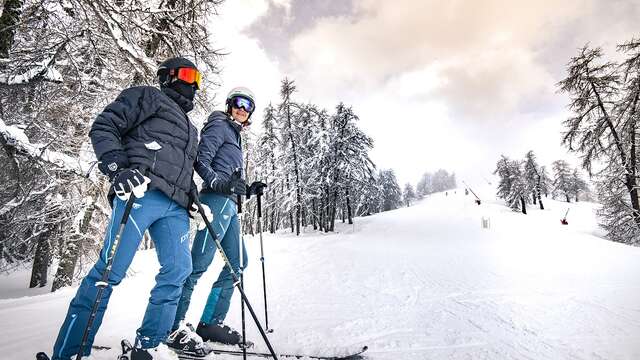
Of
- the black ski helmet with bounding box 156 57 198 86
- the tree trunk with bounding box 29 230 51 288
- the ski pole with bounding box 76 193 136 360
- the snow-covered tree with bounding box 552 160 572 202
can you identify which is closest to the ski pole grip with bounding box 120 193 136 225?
the ski pole with bounding box 76 193 136 360

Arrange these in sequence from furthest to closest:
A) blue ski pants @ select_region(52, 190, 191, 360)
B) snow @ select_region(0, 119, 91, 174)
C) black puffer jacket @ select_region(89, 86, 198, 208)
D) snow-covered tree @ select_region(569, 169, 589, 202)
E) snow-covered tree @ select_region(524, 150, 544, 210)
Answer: snow-covered tree @ select_region(569, 169, 589, 202)
snow-covered tree @ select_region(524, 150, 544, 210)
snow @ select_region(0, 119, 91, 174)
black puffer jacket @ select_region(89, 86, 198, 208)
blue ski pants @ select_region(52, 190, 191, 360)

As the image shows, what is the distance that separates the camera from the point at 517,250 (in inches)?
516

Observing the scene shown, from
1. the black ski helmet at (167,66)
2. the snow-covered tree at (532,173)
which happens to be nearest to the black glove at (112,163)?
the black ski helmet at (167,66)

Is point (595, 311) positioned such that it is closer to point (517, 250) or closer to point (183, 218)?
point (183, 218)

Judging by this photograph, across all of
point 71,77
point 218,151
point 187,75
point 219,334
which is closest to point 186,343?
point 219,334

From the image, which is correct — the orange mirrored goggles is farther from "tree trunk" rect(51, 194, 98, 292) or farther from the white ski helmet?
"tree trunk" rect(51, 194, 98, 292)

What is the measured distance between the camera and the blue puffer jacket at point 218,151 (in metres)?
3.49

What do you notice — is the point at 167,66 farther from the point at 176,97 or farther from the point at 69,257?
the point at 69,257

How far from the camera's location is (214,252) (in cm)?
372

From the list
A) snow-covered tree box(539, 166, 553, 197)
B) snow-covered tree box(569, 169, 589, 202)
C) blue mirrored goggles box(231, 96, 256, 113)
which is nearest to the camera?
blue mirrored goggles box(231, 96, 256, 113)

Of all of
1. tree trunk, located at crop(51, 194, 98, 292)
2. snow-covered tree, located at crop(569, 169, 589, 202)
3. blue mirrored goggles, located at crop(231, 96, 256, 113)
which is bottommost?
tree trunk, located at crop(51, 194, 98, 292)

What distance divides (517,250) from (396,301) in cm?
Answer: 1009

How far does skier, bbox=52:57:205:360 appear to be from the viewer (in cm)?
242

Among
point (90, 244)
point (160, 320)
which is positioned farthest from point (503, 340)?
point (90, 244)
